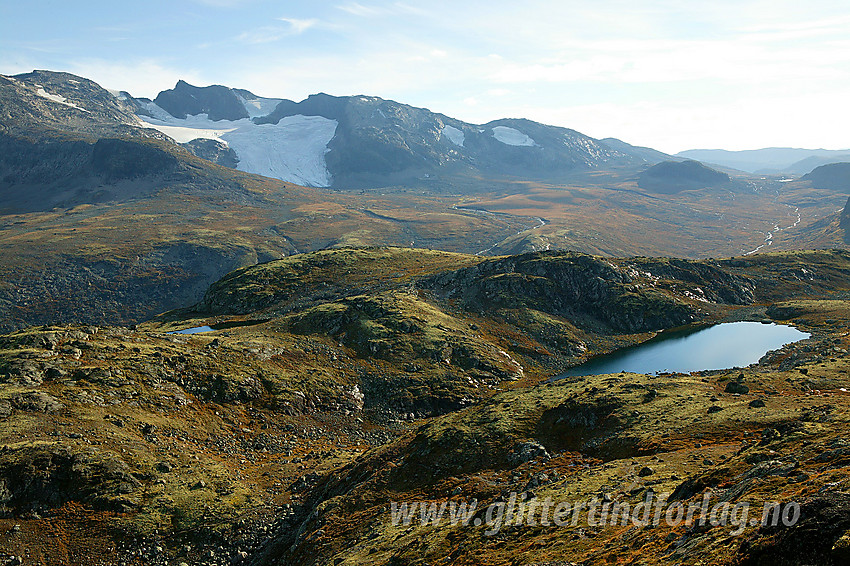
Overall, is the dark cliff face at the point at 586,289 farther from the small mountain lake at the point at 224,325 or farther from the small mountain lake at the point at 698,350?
the small mountain lake at the point at 224,325

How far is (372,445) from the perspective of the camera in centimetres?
6156

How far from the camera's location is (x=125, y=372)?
55188 mm

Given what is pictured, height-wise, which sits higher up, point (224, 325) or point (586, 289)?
point (586, 289)

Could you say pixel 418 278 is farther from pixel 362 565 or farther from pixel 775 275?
pixel 775 275

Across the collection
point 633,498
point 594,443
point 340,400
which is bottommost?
point 340,400

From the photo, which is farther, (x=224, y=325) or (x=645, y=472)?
(x=224, y=325)

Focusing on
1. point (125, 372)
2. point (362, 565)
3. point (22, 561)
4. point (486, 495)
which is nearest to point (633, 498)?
point (486, 495)

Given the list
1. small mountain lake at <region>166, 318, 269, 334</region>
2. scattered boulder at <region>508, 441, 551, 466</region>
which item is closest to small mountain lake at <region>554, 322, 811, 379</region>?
scattered boulder at <region>508, 441, 551, 466</region>

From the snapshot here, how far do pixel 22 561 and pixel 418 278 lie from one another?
9390 cm

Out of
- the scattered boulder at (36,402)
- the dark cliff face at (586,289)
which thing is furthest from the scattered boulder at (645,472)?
the dark cliff face at (586,289)

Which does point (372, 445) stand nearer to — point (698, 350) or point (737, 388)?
point (737, 388)

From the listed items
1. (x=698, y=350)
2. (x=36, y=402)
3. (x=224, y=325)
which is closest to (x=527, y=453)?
(x=36, y=402)

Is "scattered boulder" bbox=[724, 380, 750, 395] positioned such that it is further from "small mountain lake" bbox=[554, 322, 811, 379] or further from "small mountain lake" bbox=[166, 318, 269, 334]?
"small mountain lake" bbox=[166, 318, 269, 334]

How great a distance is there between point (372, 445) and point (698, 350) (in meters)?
A: 71.1
